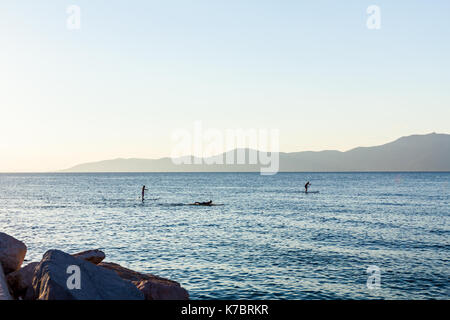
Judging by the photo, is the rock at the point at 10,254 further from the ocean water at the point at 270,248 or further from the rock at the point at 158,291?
the ocean water at the point at 270,248

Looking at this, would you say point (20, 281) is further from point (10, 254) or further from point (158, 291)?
point (158, 291)

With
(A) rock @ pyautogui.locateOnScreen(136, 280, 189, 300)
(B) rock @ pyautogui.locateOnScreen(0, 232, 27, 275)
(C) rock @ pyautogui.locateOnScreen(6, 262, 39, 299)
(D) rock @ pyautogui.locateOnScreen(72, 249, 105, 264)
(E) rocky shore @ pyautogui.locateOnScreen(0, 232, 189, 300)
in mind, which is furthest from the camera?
(D) rock @ pyautogui.locateOnScreen(72, 249, 105, 264)

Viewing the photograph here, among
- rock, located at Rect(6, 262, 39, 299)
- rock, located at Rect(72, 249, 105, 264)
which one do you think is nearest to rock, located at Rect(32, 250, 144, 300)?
rock, located at Rect(6, 262, 39, 299)

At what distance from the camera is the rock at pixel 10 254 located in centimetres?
1454

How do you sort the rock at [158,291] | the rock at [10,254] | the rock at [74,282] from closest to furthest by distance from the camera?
1. the rock at [74,282]
2. the rock at [158,291]
3. the rock at [10,254]

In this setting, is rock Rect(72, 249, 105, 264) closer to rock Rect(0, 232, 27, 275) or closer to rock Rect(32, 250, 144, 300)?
rock Rect(0, 232, 27, 275)

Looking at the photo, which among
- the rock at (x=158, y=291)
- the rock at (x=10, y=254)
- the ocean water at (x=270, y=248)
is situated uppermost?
the rock at (x=10, y=254)

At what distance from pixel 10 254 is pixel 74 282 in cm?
502

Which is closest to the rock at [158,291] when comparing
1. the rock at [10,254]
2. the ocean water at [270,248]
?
the ocean water at [270,248]

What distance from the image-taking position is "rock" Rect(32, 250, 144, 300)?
35.6 feet

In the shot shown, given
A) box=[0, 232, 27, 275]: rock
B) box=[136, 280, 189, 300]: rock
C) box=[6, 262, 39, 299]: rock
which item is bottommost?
box=[136, 280, 189, 300]: rock
